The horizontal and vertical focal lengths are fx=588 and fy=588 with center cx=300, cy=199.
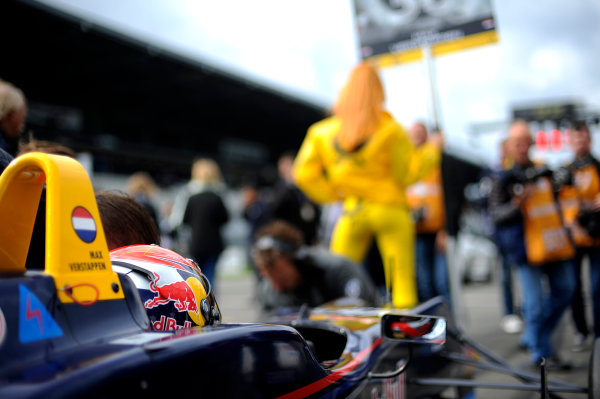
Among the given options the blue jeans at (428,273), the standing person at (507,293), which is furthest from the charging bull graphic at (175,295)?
the blue jeans at (428,273)

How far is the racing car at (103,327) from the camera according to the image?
886 mm

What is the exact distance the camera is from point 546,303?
13.3 feet

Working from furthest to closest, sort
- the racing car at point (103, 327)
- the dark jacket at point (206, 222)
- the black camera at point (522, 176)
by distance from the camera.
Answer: the dark jacket at point (206, 222), the black camera at point (522, 176), the racing car at point (103, 327)

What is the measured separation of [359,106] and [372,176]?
1.45ft

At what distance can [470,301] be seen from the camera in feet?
26.9

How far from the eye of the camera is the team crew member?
10.9ft

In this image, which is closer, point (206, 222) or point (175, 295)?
point (175, 295)

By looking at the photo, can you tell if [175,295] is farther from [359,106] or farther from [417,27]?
[417,27]

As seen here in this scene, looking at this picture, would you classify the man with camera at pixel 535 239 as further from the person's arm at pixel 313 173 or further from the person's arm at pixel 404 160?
the person's arm at pixel 313 173

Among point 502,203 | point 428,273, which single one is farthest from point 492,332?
point 502,203

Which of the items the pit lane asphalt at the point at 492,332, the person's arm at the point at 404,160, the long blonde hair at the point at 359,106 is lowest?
the pit lane asphalt at the point at 492,332

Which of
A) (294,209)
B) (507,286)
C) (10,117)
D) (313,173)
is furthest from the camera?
(294,209)

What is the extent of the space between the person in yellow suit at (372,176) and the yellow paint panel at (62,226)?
2535 millimetres

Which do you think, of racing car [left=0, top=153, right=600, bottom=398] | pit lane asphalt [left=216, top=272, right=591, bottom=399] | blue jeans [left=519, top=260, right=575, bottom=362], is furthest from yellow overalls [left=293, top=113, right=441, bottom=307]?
racing car [left=0, top=153, right=600, bottom=398]
